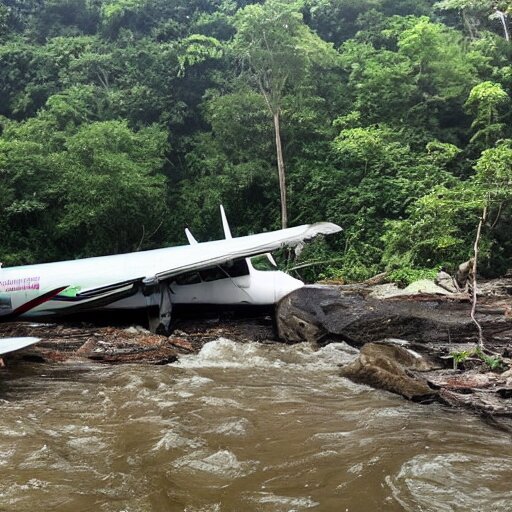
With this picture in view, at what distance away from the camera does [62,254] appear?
78.1ft

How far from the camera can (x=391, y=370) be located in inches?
281

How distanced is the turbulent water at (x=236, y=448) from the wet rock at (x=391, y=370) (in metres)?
0.19

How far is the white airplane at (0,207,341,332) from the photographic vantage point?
34.1 ft

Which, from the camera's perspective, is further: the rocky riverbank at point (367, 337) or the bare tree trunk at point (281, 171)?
the bare tree trunk at point (281, 171)

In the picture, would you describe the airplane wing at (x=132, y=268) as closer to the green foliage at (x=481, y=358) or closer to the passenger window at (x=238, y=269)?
the passenger window at (x=238, y=269)

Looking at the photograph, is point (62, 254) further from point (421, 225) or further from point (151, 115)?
point (421, 225)

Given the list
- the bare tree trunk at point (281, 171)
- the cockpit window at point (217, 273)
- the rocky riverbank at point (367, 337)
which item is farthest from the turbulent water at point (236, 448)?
the bare tree trunk at point (281, 171)

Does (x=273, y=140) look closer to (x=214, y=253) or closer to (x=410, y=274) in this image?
(x=410, y=274)

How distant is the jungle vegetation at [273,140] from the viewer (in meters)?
20.8

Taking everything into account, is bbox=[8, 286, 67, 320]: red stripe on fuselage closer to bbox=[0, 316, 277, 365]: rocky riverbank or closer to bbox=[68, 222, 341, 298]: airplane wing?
bbox=[0, 316, 277, 365]: rocky riverbank

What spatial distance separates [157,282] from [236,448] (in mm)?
5747

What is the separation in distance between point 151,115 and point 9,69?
8907mm

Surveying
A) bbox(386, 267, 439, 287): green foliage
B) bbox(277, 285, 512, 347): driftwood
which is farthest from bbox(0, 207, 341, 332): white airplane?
bbox(386, 267, 439, 287): green foliage

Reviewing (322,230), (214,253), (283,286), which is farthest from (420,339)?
(214,253)
